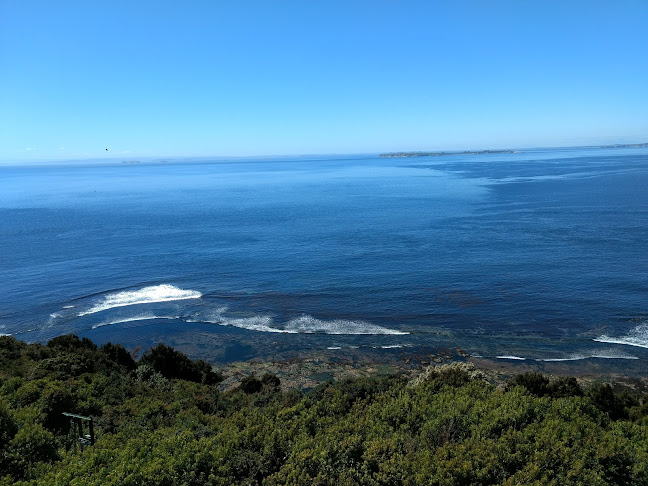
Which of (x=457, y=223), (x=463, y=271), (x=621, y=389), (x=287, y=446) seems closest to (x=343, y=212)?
(x=457, y=223)

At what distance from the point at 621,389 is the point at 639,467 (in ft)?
59.3

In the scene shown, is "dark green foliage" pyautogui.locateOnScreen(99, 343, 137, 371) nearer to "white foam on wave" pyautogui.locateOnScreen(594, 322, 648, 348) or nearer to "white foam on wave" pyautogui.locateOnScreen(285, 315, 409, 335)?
"white foam on wave" pyautogui.locateOnScreen(285, 315, 409, 335)

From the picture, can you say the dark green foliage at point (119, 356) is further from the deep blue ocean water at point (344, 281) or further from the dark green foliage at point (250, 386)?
the dark green foliage at point (250, 386)

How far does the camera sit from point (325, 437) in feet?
54.4

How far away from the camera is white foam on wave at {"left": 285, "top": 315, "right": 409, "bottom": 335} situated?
1564 inches

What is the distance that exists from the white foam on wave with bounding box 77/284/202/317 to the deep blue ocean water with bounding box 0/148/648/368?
21 cm

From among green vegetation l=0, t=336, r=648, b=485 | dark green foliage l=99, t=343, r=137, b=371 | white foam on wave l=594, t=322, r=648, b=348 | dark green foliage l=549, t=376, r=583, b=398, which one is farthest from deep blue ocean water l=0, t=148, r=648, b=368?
green vegetation l=0, t=336, r=648, b=485

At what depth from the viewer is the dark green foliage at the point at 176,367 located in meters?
31.3

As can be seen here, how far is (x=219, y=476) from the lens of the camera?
573 inches

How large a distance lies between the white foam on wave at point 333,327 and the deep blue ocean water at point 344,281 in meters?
0.17

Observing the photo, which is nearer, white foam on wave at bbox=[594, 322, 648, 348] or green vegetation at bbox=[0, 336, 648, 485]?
green vegetation at bbox=[0, 336, 648, 485]

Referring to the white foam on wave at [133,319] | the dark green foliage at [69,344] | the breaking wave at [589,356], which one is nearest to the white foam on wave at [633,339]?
the breaking wave at [589,356]

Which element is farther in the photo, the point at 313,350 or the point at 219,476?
the point at 313,350

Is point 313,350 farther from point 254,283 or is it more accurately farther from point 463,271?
point 463,271
